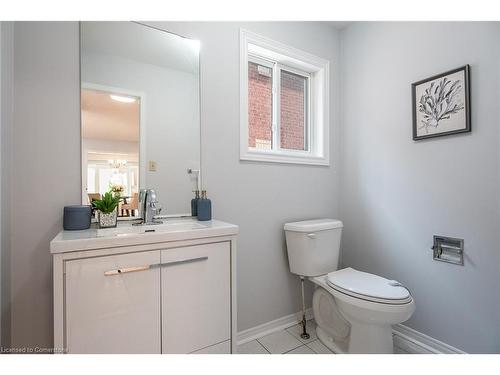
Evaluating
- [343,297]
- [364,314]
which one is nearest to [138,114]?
[343,297]

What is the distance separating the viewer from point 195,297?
111cm

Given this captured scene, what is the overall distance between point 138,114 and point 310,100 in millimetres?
1459

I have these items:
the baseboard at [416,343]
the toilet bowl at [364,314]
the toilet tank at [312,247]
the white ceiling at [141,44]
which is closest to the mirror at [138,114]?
the white ceiling at [141,44]

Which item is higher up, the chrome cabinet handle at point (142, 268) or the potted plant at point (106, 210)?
the potted plant at point (106, 210)

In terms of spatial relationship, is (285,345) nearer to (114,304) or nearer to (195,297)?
(195,297)

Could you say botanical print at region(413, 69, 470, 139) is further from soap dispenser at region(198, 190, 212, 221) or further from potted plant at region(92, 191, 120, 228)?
potted plant at region(92, 191, 120, 228)

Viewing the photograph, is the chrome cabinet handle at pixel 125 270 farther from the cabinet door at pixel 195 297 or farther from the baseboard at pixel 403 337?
the baseboard at pixel 403 337

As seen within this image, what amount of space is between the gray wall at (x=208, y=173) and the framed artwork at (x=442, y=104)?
2.16 feet

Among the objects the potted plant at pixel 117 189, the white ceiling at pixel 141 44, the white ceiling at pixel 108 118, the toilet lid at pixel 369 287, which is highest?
the white ceiling at pixel 141 44

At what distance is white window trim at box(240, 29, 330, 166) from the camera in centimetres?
168

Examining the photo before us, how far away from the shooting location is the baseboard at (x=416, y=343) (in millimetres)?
1492
